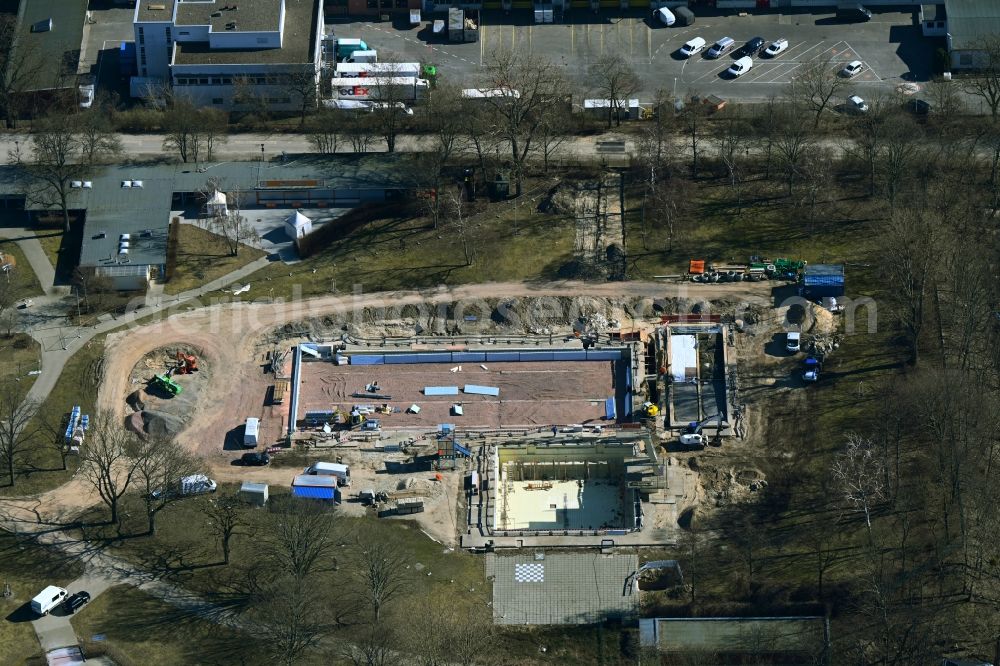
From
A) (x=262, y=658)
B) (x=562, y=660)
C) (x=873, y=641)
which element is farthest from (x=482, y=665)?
(x=873, y=641)

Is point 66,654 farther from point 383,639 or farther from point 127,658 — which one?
point 383,639

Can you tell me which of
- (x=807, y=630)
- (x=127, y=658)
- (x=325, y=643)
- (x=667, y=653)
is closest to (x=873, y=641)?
(x=807, y=630)

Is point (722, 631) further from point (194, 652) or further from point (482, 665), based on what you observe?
point (194, 652)

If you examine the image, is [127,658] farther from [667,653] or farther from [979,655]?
[979,655]

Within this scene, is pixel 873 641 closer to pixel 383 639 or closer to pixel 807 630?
pixel 807 630

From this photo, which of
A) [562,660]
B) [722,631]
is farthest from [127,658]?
[722,631]

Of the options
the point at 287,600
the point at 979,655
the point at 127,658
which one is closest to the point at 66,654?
the point at 127,658
